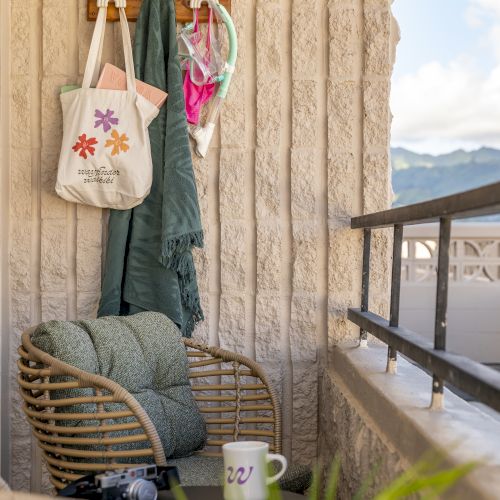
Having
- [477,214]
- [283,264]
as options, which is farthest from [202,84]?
[477,214]

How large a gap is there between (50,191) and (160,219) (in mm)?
416

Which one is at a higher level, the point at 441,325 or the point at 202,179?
the point at 202,179

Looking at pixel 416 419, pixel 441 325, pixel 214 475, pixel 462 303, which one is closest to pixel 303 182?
pixel 214 475

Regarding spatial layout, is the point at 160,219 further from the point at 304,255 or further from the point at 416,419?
the point at 416,419

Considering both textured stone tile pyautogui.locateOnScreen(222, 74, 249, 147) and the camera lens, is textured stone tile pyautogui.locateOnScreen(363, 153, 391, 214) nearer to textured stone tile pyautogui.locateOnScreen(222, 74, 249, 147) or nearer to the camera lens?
textured stone tile pyautogui.locateOnScreen(222, 74, 249, 147)

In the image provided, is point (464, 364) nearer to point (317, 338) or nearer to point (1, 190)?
point (317, 338)

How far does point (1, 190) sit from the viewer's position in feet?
9.76

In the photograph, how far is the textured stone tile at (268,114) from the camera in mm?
2990

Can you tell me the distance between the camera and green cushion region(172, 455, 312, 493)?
7.11 ft

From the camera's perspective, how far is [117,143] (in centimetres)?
289

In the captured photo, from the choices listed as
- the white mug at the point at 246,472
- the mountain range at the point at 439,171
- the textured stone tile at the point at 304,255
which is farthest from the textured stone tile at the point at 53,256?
the mountain range at the point at 439,171

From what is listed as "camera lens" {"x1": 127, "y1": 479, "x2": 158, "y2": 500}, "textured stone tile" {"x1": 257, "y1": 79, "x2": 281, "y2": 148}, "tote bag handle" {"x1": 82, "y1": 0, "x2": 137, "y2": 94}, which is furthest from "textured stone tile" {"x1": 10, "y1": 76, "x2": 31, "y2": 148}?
"camera lens" {"x1": 127, "y1": 479, "x2": 158, "y2": 500}

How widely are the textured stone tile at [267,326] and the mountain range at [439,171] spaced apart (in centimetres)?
1008

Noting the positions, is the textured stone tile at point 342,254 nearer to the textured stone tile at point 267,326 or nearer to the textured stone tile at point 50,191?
the textured stone tile at point 267,326
